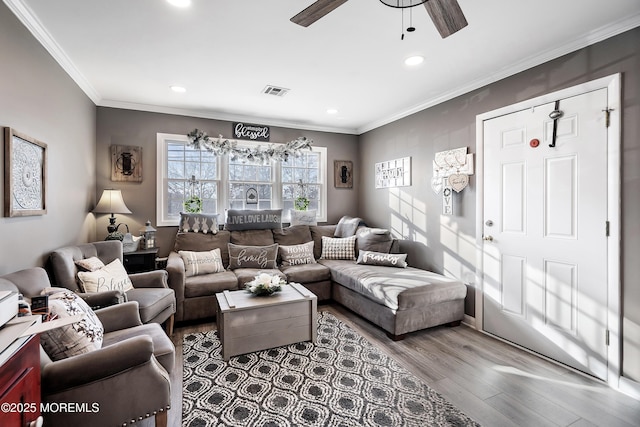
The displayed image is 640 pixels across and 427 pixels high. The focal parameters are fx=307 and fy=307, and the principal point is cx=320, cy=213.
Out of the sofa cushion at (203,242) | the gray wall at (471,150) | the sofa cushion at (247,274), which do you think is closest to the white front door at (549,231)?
the gray wall at (471,150)

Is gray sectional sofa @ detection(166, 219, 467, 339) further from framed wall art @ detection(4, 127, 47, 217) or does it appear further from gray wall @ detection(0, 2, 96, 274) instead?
framed wall art @ detection(4, 127, 47, 217)

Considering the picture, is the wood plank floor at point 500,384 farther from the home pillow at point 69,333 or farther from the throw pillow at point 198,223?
the throw pillow at point 198,223

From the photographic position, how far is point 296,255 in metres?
4.11

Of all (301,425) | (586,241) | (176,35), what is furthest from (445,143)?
(301,425)

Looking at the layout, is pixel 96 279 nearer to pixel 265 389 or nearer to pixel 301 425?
pixel 265 389

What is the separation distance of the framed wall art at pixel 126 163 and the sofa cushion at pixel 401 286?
2.91 meters

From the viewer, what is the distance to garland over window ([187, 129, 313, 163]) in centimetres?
413

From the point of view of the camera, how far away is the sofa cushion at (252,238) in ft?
13.7

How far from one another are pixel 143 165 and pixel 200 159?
0.71 meters

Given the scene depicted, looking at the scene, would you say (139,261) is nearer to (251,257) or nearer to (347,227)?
(251,257)

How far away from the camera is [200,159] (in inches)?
171

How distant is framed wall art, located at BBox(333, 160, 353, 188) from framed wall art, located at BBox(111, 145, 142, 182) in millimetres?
2845

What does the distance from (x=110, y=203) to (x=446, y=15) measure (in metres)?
3.72

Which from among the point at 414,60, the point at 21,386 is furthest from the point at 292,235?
the point at 21,386
